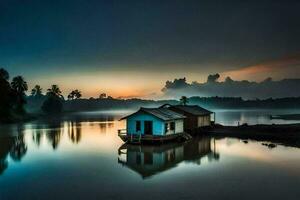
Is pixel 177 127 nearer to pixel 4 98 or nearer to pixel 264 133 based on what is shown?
pixel 264 133

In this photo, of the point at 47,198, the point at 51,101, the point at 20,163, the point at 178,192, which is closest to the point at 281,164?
the point at 178,192

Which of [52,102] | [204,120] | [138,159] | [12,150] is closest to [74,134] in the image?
[12,150]

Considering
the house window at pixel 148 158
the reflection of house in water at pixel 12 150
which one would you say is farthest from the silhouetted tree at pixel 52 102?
the house window at pixel 148 158

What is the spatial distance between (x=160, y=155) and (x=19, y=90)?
95.7 meters

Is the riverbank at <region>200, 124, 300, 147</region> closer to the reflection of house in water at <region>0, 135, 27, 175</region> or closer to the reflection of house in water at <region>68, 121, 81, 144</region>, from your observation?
the reflection of house in water at <region>68, 121, 81, 144</region>

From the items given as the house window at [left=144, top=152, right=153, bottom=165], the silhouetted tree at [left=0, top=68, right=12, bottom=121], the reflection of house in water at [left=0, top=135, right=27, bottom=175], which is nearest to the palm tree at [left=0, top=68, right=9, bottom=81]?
the silhouetted tree at [left=0, top=68, right=12, bottom=121]

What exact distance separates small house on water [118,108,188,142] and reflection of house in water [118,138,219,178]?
1350 millimetres

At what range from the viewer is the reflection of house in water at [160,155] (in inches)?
1272

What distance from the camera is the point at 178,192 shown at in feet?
74.5

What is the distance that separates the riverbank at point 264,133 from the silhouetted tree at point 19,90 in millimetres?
75707

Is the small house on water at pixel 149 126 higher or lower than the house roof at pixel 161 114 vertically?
lower

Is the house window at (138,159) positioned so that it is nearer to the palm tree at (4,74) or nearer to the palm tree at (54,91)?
the palm tree at (4,74)

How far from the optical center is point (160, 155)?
39.2 m

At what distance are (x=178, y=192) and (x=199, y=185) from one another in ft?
8.74
